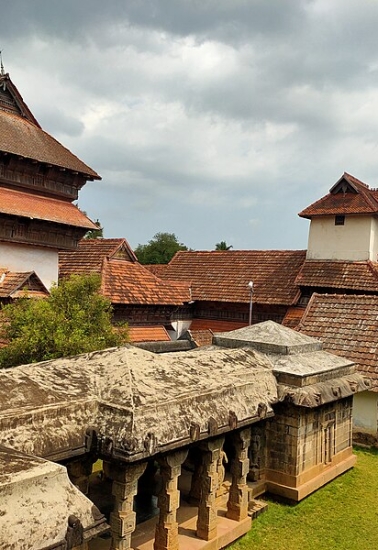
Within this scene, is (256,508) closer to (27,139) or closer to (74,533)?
(74,533)

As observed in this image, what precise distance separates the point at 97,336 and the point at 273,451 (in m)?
4.77

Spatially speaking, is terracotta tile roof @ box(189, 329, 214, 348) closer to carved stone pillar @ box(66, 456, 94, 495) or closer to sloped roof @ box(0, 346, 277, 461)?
sloped roof @ box(0, 346, 277, 461)

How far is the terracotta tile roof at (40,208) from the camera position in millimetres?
16641

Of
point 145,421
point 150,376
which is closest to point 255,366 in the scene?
point 150,376

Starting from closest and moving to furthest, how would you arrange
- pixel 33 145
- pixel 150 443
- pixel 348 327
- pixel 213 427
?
pixel 150 443 → pixel 213 427 → pixel 348 327 → pixel 33 145

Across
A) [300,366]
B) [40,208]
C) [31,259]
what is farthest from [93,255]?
[300,366]

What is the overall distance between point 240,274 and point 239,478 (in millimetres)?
18798

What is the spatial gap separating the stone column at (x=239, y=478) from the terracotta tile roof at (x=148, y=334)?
10469 mm

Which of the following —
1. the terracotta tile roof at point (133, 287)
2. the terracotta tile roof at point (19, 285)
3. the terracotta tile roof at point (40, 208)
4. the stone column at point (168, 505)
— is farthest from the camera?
the terracotta tile roof at point (133, 287)

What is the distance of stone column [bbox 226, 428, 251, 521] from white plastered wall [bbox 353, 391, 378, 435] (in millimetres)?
6187

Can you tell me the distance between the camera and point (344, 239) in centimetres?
2383

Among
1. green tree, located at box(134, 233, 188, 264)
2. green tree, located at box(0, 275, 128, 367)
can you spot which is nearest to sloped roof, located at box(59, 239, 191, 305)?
green tree, located at box(0, 275, 128, 367)

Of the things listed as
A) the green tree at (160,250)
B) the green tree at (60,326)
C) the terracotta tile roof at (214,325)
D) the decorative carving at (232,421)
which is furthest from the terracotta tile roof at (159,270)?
the green tree at (160,250)

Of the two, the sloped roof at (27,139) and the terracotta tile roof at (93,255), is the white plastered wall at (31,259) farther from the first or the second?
the sloped roof at (27,139)
